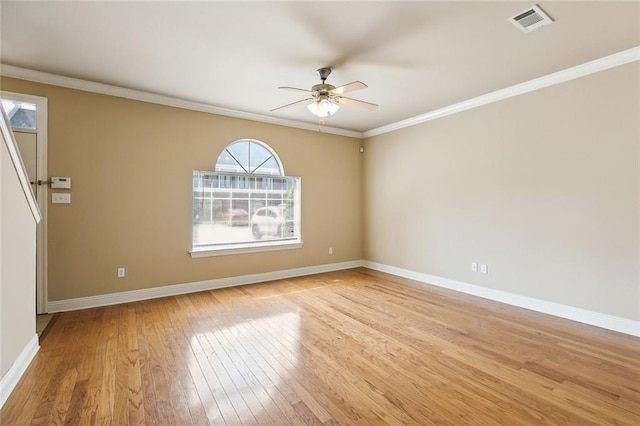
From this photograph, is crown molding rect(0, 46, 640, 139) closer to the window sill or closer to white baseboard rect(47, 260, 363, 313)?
the window sill

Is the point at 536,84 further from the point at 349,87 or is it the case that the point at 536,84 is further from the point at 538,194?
the point at 349,87

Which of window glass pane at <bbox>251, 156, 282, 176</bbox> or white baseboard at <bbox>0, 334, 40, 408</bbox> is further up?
window glass pane at <bbox>251, 156, 282, 176</bbox>

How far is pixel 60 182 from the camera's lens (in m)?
3.45

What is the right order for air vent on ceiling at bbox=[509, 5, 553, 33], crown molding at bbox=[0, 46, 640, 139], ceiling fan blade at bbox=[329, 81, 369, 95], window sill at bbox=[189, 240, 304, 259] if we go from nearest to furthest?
1. air vent on ceiling at bbox=[509, 5, 553, 33]
2. ceiling fan blade at bbox=[329, 81, 369, 95]
3. crown molding at bbox=[0, 46, 640, 139]
4. window sill at bbox=[189, 240, 304, 259]

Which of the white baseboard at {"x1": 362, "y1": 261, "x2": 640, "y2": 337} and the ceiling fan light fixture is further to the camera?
the ceiling fan light fixture

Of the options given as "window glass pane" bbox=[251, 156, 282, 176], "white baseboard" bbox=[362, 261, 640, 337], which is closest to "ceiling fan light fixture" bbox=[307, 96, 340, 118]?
"window glass pane" bbox=[251, 156, 282, 176]

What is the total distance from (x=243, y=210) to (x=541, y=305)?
4330 millimetres

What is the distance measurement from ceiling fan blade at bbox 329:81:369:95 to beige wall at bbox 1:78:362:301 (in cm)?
221

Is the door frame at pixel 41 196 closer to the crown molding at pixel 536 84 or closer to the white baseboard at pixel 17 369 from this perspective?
the white baseboard at pixel 17 369

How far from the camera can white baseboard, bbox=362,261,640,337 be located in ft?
9.66

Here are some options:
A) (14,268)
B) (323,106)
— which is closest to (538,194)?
(323,106)

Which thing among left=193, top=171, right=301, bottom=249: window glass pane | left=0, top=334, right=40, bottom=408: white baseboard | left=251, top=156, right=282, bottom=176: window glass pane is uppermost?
left=251, top=156, right=282, bottom=176: window glass pane

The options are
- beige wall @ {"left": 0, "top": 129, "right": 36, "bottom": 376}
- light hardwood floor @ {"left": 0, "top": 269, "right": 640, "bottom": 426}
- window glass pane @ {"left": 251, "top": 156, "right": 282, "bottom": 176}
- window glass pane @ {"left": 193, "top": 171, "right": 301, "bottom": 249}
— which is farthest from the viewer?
window glass pane @ {"left": 251, "top": 156, "right": 282, "bottom": 176}

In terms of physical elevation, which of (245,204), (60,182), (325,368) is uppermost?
(60,182)
